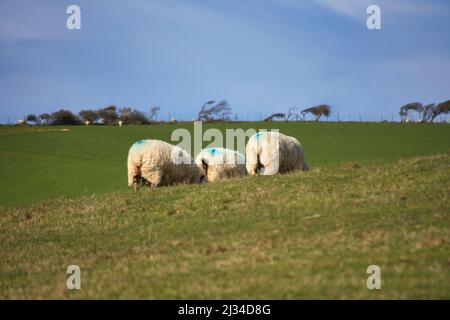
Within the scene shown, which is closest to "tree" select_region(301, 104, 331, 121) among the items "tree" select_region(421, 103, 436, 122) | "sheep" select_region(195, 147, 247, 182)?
"tree" select_region(421, 103, 436, 122)

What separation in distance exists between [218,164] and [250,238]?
49.1ft

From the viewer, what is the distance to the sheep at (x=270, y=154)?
25.2m

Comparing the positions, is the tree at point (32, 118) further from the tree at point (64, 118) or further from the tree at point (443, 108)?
the tree at point (443, 108)

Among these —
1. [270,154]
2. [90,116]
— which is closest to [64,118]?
[90,116]

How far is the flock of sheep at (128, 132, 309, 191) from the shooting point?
25.2 metres

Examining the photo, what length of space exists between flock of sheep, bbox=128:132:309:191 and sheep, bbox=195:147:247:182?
408mm

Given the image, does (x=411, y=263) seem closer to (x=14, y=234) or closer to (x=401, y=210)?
(x=401, y=210)

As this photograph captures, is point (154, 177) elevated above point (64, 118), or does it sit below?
below

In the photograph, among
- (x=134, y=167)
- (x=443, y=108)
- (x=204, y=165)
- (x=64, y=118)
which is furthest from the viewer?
(x=64, y=118)

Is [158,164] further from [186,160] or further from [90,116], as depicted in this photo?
[90,116]

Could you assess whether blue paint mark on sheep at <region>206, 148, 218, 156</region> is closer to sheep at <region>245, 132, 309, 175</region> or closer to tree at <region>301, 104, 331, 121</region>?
sheep at <region>245, 132, 309, 175</region>

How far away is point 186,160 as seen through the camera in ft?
85.0
